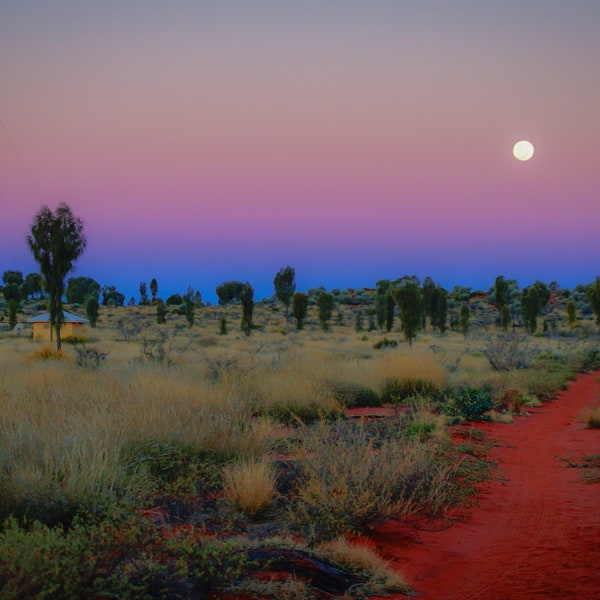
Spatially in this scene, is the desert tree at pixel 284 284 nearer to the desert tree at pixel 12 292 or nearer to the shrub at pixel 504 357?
the desert tree at pixel 12 292

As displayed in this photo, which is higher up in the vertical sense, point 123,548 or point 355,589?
point 123,548

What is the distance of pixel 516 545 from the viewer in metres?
6.25

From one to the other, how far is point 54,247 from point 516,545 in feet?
86.5

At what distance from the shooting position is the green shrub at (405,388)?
55.9ft

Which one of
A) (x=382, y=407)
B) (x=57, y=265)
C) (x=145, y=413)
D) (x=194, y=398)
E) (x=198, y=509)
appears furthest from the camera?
(x=57, y=265)

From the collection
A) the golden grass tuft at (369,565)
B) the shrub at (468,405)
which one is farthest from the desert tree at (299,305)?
the golden grass tuft at (369,565)

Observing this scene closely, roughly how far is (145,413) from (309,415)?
5.26 meters

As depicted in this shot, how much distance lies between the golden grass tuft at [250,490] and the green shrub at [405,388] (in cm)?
1037

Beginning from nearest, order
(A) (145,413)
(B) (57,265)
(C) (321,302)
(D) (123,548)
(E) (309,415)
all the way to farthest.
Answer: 1. (D) (123,548)
2. (A) (145,413)
3. (E) (309,415)
4. (B) (57,265)
5. (C) (321,302)

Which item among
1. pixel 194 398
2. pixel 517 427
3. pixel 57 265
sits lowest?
pixel 517 427

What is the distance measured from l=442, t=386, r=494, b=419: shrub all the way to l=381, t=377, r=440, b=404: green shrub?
6.35 ft

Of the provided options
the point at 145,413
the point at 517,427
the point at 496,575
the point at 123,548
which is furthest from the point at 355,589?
the point at 517,427

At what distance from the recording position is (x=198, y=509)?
21.5 ft

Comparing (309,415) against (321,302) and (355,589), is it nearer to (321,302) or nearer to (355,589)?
(355,589)
